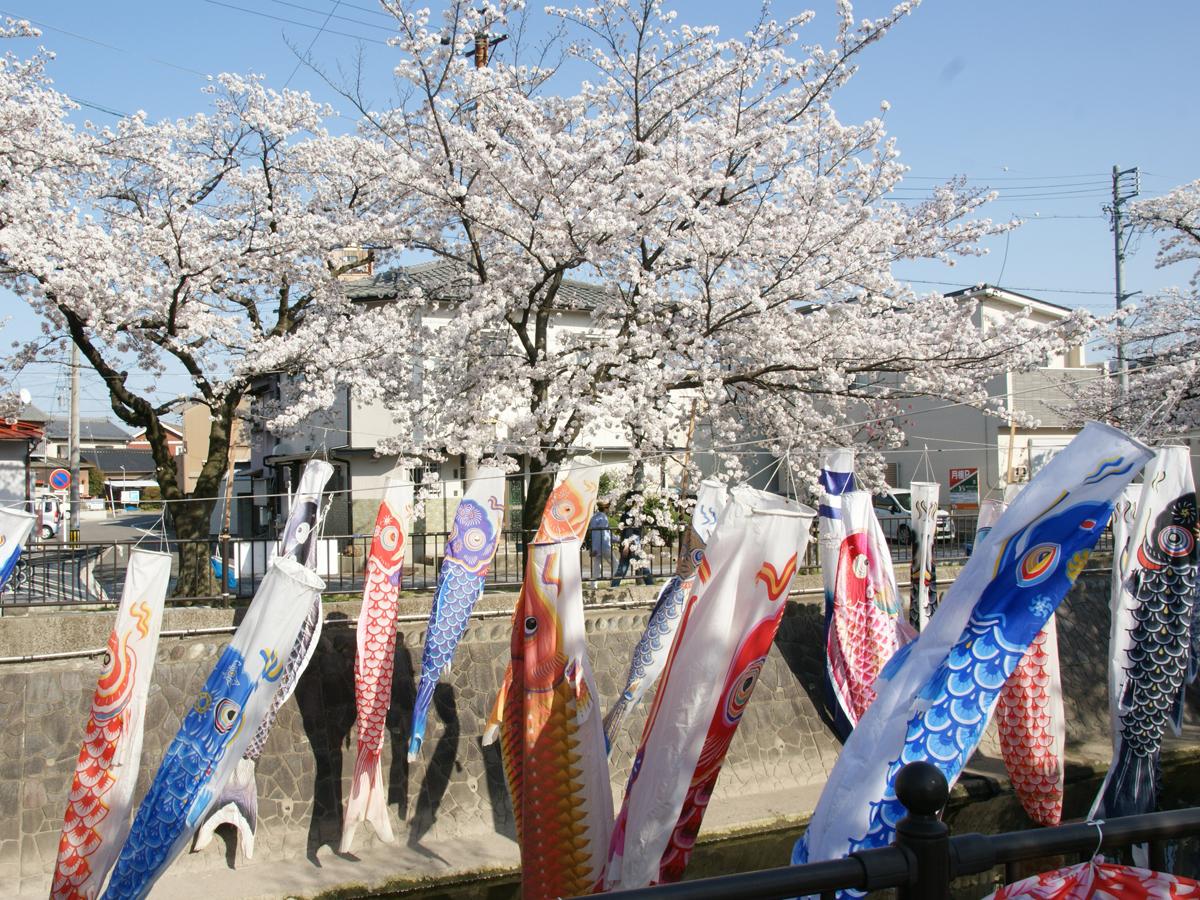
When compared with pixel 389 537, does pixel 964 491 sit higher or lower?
higher

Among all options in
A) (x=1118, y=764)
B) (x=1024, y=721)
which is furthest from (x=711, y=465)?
(x=1118, y=764)

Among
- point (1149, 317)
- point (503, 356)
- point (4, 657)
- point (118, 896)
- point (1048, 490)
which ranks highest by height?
point (1149, 317)

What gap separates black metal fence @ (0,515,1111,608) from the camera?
1084 centimetres

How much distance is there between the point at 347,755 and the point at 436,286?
7.14 metres

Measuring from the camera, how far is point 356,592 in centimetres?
1162

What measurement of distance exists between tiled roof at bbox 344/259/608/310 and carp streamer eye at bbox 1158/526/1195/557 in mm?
7175

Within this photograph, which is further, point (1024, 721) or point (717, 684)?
point (1024, 721)

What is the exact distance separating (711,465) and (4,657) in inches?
501

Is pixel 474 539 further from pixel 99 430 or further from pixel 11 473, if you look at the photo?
pixel 99 430

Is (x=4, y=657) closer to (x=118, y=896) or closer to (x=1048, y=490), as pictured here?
(x=118, y=896)

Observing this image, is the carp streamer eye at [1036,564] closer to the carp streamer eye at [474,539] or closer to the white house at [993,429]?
the carp streamer eye at [474,539]

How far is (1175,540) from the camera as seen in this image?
809 cm

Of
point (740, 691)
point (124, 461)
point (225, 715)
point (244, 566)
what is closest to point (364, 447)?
point (244, 566)

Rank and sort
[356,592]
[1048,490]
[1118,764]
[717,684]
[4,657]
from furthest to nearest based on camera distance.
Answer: [356,592], [4,657], [1118,764], [717,684], [1048,490]
